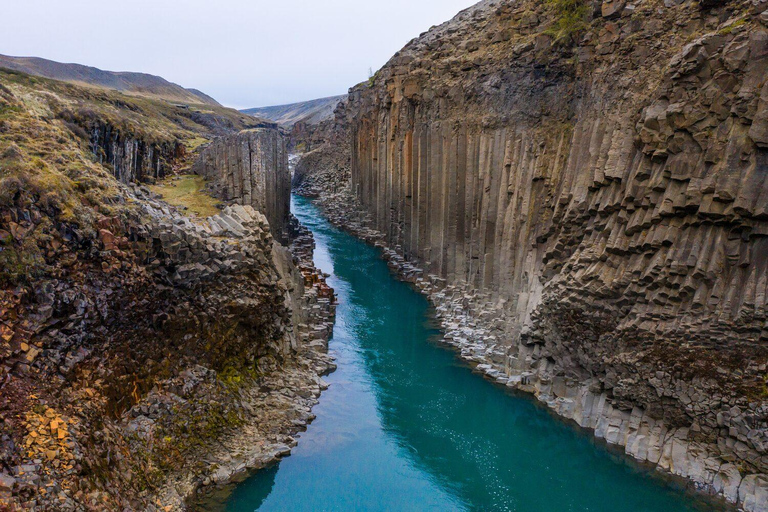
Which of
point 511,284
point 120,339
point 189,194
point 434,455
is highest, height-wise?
point 189,194

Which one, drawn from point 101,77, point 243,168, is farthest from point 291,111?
point 243,168

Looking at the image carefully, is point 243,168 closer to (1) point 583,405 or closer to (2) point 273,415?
(2) point 273,415

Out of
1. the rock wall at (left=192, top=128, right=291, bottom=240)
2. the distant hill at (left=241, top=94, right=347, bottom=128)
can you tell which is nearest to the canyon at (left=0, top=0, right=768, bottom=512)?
the rock wall at (left=192, top=128, right=291, bottom=240)

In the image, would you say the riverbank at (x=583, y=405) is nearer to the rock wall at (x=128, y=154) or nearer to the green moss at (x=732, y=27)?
the green moss at (x=732, y=27)

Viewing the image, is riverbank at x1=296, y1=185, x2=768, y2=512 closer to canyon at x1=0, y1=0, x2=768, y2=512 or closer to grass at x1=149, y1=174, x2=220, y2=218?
canyon at x1=0, y1=0, x2=768, y2=512

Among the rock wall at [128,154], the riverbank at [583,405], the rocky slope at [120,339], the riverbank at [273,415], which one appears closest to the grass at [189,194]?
the rock wall at [128,154]
